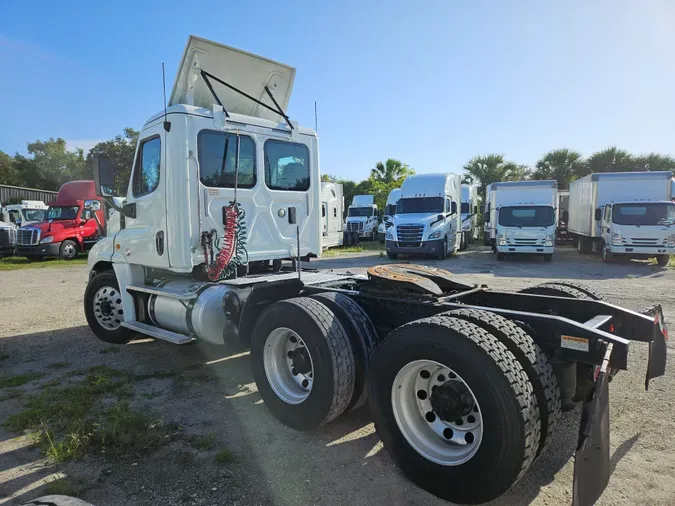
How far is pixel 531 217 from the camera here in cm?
1809

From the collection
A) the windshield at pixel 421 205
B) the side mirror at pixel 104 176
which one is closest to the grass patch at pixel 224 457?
the side mirror at pixel 104 176

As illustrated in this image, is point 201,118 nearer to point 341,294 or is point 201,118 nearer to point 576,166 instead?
point 341,294

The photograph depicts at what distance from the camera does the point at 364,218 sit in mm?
30344

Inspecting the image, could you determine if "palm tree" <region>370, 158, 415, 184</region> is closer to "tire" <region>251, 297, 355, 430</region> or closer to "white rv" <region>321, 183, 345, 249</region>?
"white rv" <region>321, 183, 345, 249</region>

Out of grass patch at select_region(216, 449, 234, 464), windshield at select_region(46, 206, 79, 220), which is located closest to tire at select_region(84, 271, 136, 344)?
grass patch at select_region(216, 449, 234, 464)

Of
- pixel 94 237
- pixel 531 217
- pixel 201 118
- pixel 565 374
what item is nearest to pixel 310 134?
pixel 201 118

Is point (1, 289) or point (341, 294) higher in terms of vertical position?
point (341, 294)

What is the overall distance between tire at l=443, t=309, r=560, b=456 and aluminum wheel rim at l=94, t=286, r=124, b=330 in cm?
510

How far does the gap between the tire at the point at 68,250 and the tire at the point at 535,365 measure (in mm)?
20526

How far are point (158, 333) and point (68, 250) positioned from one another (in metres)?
17.2

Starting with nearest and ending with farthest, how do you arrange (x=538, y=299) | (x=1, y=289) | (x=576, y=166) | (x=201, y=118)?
1. (x=538, y=299)
2. (x=201, y=118)
3. (x=1, y=289)
4. (x=576, y=166)

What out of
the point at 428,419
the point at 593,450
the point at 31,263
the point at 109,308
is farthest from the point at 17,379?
the point at 31,263

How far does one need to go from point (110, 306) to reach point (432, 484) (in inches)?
204

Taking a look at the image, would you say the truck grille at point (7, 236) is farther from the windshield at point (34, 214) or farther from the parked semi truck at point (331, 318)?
the parked semi truck at point (331, 318)
